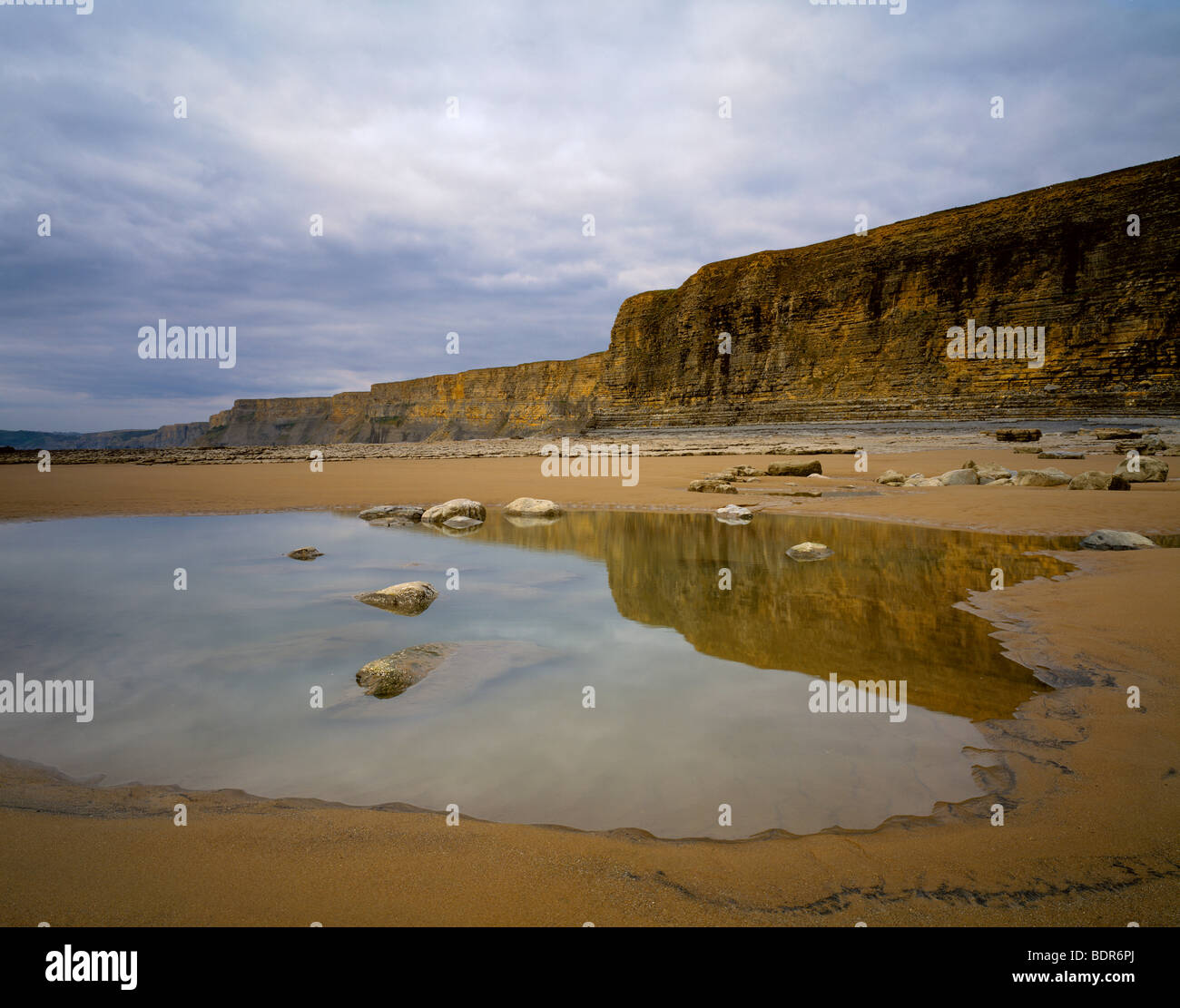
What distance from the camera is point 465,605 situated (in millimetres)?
4355

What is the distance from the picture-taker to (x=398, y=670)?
115 inches

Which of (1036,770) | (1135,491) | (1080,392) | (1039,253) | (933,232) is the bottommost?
(1036,770)

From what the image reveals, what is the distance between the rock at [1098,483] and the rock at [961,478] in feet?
4.98

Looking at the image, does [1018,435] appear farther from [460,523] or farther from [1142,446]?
[460,523]

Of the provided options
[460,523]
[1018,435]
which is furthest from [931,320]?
[460,523]

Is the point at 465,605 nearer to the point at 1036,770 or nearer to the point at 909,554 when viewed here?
the point at 1036,770

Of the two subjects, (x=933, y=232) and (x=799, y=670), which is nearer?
(x=799, y=670)

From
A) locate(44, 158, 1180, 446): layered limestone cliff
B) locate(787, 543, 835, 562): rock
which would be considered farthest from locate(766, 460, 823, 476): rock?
locate(44, 158, 1180, 446): layered limestone cliff

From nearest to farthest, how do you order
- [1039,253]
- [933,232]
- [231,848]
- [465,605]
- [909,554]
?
[231,848] → [465,605] → [909,554] → [1039,253] → [933,232]

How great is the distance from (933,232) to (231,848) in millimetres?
41086

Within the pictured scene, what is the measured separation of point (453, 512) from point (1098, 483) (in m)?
10.1
